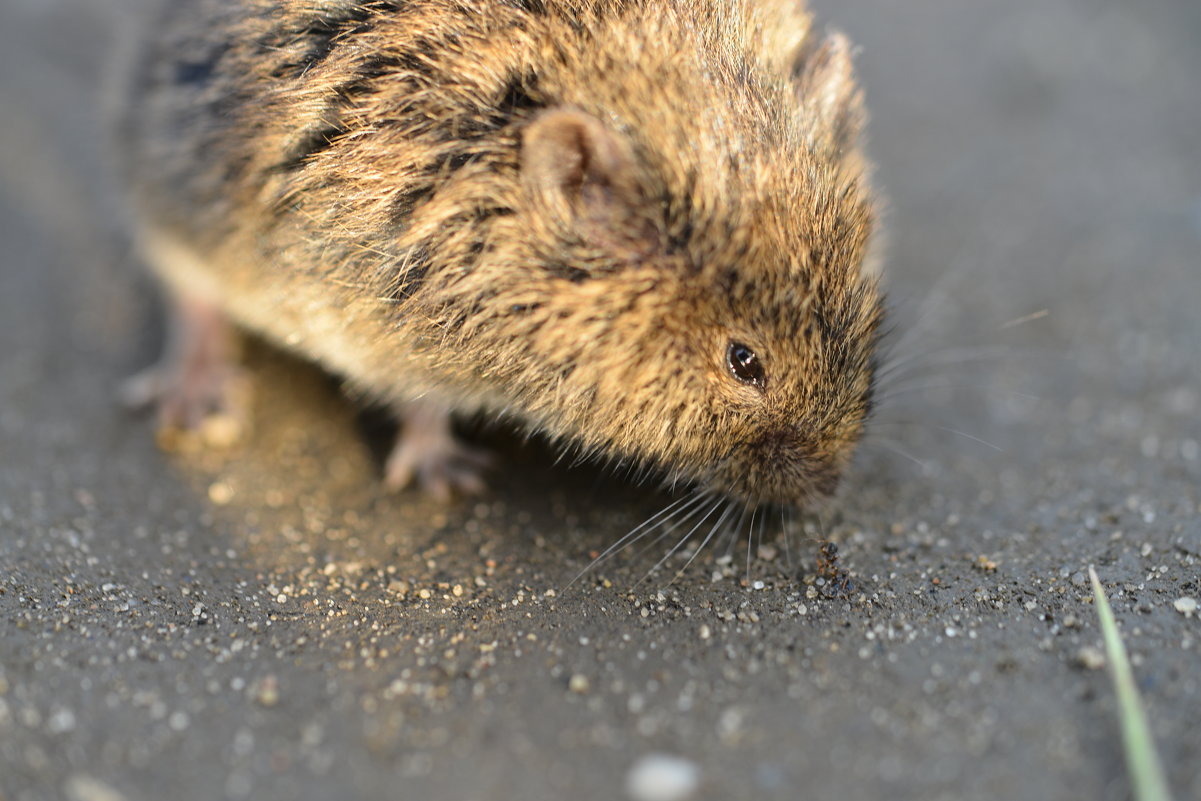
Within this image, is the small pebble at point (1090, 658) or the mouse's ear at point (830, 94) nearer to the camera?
the small pebble at point (1090, 658)

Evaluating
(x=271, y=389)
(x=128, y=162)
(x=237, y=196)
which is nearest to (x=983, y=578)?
(x=237, y=196)

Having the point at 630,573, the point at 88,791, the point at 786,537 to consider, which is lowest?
the point at 88,791

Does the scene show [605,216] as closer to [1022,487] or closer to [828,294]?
[828,294]

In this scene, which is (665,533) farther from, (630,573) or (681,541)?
(630,573)

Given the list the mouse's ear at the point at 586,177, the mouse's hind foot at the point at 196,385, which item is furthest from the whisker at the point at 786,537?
the mouse's hind foot at the point at 196,385

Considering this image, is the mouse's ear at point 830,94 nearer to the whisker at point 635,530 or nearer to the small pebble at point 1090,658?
the whisker at point 635,530

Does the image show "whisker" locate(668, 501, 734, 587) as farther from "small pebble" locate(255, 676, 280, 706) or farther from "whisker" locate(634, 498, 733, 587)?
"small pebble" locate(255, 676, 280, 706)

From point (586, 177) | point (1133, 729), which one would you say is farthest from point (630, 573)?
point (1133, 729)
